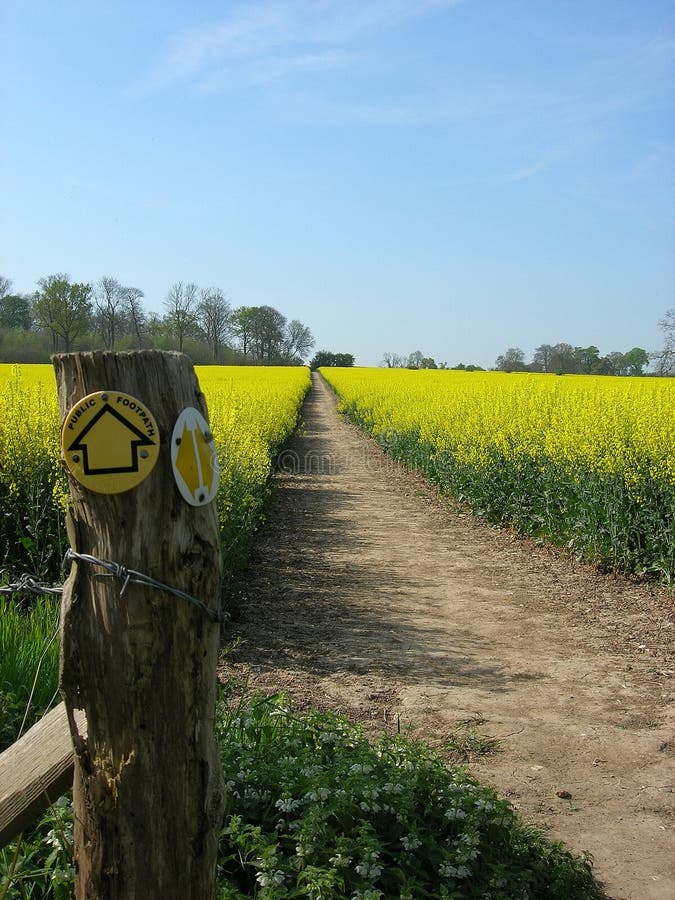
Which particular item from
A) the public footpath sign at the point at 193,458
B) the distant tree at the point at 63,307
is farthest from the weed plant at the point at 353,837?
the distant tree at the point at 63,307

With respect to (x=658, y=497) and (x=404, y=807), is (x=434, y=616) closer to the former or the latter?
(x=658, y=497)

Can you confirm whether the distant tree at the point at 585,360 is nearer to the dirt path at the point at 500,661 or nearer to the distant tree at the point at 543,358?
the distant tree at the point at 543,358

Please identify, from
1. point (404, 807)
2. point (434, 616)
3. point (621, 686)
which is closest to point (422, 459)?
point (434, 616)

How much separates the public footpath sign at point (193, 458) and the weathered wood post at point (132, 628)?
2 cm

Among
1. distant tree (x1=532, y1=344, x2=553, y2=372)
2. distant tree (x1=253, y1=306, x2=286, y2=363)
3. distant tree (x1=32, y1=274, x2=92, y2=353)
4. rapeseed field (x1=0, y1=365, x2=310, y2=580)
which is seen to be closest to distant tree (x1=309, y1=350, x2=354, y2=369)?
distant tree (x1=253, y1=306, x2=286, y2=363)

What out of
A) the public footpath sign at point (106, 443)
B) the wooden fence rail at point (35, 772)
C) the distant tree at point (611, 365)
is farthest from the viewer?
the distant tree at point (611, 365)

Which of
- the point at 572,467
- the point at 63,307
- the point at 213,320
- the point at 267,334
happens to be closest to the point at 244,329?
the point at 267,334

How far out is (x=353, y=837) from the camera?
9.98 ft

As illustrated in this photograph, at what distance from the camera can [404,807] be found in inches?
123

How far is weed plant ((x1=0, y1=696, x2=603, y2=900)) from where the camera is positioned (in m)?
2.70

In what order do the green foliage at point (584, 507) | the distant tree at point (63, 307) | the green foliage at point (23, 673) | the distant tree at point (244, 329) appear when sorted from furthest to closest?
the distant tree at point (244, 329)
the distant tree at point (63, 307)
the green foliage at point (584, 507)
the green foliage at point (23, 673)

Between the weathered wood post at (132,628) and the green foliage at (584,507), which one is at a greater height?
the weathered wood post at (132,628)

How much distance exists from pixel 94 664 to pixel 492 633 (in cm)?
568

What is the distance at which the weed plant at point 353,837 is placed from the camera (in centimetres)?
270
